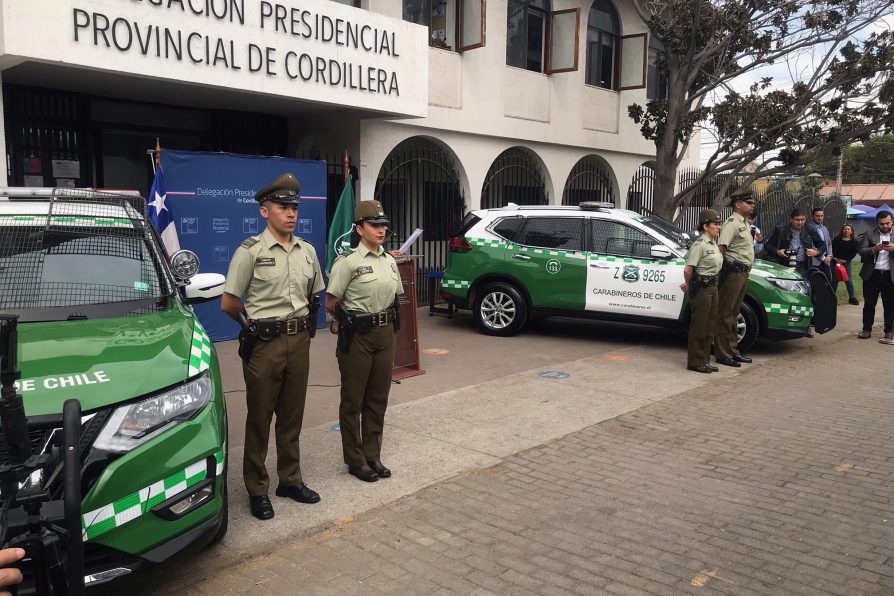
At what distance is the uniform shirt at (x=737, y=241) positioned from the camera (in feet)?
28.2

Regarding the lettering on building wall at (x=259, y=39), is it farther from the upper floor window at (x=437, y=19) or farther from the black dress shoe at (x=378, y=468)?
the black dress shoe at (x=378, y=468)

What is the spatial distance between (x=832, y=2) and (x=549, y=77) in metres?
5.33

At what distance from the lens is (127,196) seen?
16.6 feet

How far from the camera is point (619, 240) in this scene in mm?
9930

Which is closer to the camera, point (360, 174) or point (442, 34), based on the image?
point (360, 174)

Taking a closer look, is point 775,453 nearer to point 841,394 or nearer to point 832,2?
point 841,394

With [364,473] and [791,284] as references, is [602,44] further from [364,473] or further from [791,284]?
[364,473]

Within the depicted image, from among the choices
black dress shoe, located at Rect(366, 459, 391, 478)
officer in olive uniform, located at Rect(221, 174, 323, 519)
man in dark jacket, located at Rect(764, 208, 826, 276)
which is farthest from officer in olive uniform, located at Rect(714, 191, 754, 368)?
officer in olive uniform, located at Rect(221, 174, 323, 519)

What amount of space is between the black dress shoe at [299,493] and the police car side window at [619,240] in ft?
20.3

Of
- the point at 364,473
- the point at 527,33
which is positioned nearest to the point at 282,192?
the point at 364,473

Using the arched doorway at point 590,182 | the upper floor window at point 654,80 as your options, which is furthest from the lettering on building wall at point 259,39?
the upper floor window at point 654,80

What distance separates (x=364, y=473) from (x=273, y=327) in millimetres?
1337

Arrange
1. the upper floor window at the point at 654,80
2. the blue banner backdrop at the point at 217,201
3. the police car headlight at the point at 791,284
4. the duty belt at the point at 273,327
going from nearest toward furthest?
the duty belt at the point at 273,327
the blue banner backdrop at the point at 217,201
the police car headlight at the point at 791,284
the upper floor window at the point at 654,80

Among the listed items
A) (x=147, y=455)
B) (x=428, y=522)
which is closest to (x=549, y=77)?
(x=428, y=522)
